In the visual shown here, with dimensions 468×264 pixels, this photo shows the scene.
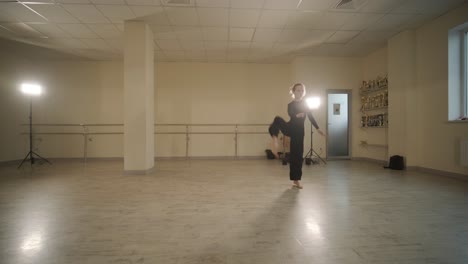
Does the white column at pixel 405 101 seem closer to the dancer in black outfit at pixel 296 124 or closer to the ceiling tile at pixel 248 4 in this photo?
the dancer in black outfit at pixel 296 124

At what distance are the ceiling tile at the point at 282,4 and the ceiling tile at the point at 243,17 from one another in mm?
271

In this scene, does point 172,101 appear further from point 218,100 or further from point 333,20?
point 333,20

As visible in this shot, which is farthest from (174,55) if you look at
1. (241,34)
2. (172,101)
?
(241,34)

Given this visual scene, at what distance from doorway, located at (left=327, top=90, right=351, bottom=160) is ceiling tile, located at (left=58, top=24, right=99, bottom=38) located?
6.22 m

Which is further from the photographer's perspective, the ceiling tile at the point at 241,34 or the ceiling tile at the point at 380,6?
the ceiling tile at the point at 241,34

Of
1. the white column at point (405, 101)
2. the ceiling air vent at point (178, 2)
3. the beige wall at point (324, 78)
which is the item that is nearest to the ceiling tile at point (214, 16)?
the ceiling air vent at point (178, 2)

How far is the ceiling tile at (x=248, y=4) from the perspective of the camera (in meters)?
3.56

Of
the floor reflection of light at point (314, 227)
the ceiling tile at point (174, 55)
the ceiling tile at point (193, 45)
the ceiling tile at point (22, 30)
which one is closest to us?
the floor reflection of light at point (314, 227)

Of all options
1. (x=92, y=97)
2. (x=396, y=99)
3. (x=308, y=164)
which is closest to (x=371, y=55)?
(x=396, y=99)

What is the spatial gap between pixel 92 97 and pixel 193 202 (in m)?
5.70

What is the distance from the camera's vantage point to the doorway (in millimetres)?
6449

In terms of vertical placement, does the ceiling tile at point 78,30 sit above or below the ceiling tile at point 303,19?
below

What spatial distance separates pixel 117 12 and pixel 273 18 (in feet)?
9.24

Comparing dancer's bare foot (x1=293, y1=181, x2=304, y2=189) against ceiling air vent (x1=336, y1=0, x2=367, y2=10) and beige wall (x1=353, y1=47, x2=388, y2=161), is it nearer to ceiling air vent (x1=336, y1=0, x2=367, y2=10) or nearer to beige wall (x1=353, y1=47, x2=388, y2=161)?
ceiling air vent (x1=336, y1=0, x2=367, y2=10)
